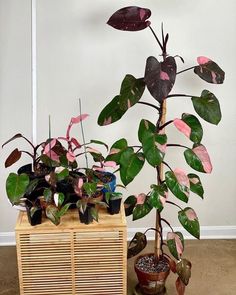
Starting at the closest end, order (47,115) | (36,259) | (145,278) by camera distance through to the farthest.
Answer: (36,259) → (145,278) → (47,115)

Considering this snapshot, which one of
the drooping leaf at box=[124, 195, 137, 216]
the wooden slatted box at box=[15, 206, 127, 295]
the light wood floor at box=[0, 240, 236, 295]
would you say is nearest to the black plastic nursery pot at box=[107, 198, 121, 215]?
the wooden slatted box at box=[15, 206, 127, 295]

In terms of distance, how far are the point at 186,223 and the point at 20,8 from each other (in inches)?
51.2

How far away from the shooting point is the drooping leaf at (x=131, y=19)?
197 centimetres

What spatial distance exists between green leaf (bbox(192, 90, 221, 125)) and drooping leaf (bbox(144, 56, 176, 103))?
201 mm

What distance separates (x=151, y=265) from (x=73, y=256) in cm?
43

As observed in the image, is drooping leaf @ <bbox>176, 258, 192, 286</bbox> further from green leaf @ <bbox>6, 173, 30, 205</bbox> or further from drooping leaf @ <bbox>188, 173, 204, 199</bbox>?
green leaf @ <bbox>6, 173, 30, 205</bbox>

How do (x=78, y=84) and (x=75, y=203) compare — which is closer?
(x=75, y=203)

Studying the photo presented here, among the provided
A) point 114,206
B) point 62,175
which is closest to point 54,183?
point 62,175

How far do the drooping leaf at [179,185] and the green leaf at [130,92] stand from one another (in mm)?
335

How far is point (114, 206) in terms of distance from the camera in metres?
2.03

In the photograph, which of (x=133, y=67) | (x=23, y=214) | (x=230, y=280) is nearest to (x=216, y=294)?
(x=230, y=280)

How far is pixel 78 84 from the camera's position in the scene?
2.43 meters

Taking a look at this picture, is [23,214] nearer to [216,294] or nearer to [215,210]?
[216,294]

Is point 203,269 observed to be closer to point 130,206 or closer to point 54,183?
point 130,206
